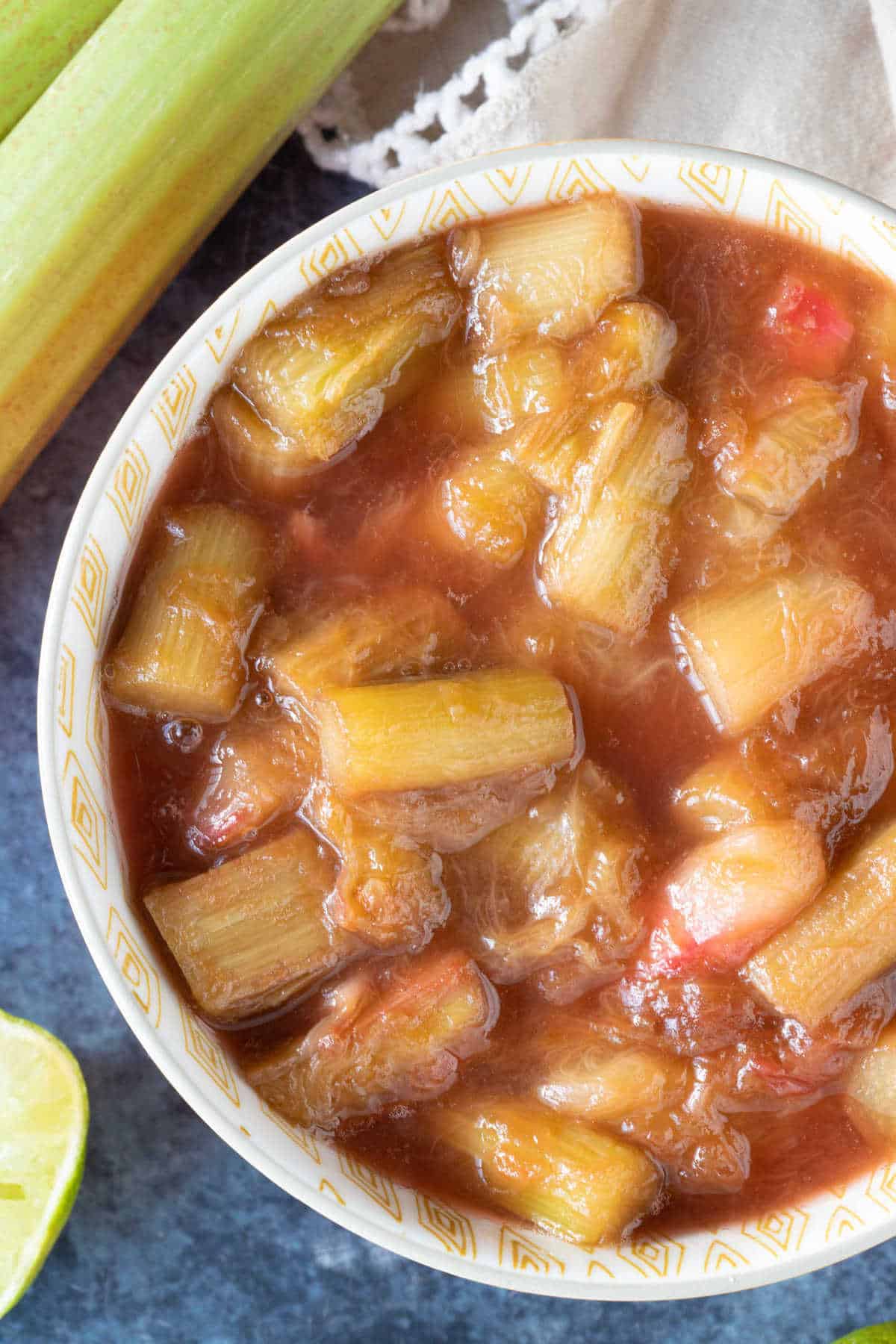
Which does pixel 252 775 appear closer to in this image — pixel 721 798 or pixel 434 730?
pixel 434 730

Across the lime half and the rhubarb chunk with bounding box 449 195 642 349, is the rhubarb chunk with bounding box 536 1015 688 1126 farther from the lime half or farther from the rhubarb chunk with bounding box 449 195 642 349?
the rhubarb chunk with bounding box 449 195 642 349

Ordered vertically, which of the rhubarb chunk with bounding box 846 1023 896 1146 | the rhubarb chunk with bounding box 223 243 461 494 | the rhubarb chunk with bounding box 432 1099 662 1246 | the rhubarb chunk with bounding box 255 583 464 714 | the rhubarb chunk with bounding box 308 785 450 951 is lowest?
the rhubarb chunk with bounding box 846 1023 896 1146

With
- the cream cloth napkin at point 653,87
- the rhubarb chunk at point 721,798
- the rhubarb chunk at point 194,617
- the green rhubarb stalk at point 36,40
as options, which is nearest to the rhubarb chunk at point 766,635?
the rhubarb chunk at point 721,798

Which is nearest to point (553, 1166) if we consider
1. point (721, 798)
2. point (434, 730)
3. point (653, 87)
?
point (721, 798)

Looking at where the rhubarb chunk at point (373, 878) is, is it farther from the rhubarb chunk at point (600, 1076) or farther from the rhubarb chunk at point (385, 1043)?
the rhubarb chunk at point (600, 1076)

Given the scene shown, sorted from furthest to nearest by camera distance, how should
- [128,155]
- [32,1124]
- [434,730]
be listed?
[32,1124], [128,155], [434,730]

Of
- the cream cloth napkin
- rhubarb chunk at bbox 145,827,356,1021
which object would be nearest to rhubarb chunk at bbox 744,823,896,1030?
rhubarb chunk at bbox 145,827,356,1021
